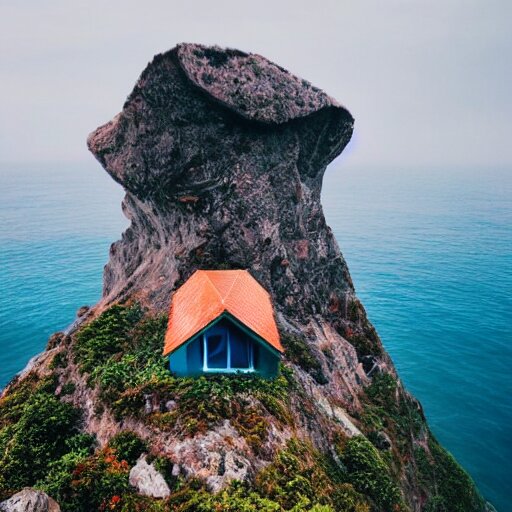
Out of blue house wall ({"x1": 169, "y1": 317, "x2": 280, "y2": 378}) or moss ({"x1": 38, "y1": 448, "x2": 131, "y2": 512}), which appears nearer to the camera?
moss ({"x1": 38, "y1": 448, "x2": 131, "y2": 512})

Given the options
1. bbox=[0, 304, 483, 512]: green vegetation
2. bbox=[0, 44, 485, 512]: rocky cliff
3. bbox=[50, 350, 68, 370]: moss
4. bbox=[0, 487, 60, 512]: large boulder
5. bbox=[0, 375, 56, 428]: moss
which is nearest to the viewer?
bbox=[0, 487, 60, 512]: large boulder

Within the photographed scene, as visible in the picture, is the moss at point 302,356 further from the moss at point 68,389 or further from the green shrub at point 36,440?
the green shrub at point 36,440

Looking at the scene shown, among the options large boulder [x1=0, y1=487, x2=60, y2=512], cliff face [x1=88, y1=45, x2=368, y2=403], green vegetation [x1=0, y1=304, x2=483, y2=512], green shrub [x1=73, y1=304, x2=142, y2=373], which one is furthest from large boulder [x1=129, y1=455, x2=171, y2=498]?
cliff face [x1=88, y1=45, x2=368, y2=403]

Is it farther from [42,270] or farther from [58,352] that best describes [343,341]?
[42,270]

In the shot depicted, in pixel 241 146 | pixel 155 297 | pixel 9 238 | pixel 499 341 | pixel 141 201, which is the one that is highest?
pixel 241 146

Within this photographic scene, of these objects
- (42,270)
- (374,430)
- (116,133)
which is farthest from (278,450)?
(42,270)

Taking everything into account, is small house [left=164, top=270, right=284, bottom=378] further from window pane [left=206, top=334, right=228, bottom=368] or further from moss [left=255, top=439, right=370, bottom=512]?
moss [left=255, top=439, right=370, bottom=512]

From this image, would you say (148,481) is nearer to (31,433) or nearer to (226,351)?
(226,351)

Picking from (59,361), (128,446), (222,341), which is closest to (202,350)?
(222,341)
